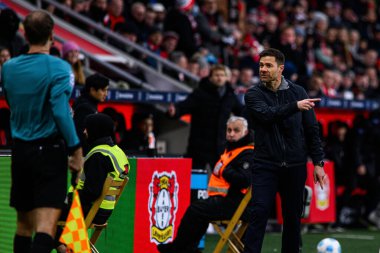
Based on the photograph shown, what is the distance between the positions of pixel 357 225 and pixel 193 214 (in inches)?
270

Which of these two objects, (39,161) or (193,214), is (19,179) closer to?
(39,161)

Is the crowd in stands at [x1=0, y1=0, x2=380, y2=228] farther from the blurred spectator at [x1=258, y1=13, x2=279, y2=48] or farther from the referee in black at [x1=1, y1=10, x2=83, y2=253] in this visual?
the referee in black at [x1=1, y1=10, x2=83, y2=253]

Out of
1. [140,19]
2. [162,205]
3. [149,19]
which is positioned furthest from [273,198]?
[149,19]

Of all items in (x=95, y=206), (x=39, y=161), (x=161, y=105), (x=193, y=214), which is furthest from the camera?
(x=161, y=105)

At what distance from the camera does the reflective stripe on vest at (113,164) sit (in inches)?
356

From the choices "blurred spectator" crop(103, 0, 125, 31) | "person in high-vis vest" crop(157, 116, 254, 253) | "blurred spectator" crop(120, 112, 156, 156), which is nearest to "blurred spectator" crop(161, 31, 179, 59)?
"blurred spectator" crop(103, 0, 125, 31)

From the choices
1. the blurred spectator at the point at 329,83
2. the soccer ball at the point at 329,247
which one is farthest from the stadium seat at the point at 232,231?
the blurred spectator at the point at 329,83

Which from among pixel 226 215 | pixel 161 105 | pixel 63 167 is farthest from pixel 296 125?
pixel 161 105

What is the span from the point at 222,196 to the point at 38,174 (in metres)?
3.43

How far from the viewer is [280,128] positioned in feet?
29.4

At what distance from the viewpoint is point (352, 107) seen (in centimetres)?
1683

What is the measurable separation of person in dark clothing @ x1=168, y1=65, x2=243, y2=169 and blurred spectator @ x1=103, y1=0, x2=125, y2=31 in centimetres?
394

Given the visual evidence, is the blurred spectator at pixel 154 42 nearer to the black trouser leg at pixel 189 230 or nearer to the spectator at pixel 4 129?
the spectator at pixel 4 129

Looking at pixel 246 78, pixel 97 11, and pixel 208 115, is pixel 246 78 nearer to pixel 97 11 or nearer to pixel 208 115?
pixel 97 11
